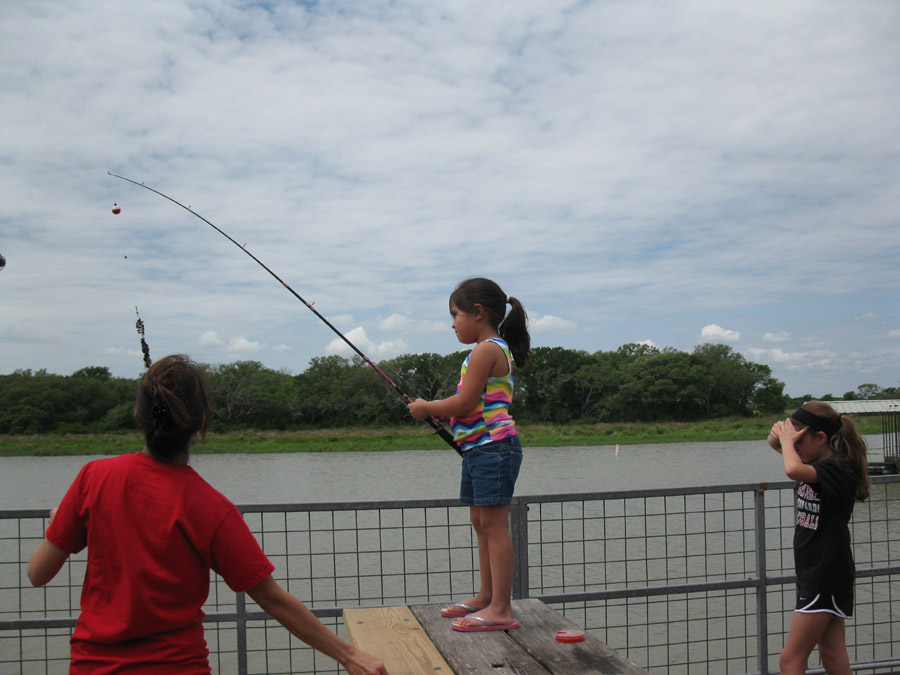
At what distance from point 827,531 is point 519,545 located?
1.23 metres

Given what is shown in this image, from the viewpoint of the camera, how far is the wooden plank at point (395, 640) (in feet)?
7.30

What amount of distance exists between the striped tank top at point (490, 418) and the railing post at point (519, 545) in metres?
0.66

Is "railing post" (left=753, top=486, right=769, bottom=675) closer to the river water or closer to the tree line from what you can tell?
the river water

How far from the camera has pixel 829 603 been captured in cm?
297

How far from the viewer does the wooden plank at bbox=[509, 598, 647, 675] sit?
2123mm

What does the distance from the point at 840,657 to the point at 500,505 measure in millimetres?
1545

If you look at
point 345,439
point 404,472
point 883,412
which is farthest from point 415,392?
point 883,412

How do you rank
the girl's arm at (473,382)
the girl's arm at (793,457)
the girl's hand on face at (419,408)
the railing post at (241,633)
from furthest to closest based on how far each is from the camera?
1. the railing post at (241,633)
2. the girl's arm at (793,457)
3. the girl's hand on face at (419,408)
4. the girl's arm at (473,382)

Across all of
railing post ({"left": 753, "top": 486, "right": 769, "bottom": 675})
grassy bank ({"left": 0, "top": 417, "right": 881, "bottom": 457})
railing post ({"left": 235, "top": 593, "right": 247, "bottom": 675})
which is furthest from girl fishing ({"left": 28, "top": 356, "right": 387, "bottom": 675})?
grassy bank ({"left": 0, "top": 417, "right": 881, "bottom": 457})

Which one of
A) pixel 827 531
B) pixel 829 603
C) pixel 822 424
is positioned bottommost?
pixel 829 603

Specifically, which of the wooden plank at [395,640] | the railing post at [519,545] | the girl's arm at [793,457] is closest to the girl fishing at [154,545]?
the wooden plank at [395,640]

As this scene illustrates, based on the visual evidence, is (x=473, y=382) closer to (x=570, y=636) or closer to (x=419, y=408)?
(x=419, y=408)

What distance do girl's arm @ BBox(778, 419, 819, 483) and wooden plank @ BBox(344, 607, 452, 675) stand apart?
4.75ft

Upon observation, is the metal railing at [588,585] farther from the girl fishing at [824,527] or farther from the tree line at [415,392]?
the tree line at [415,392]
